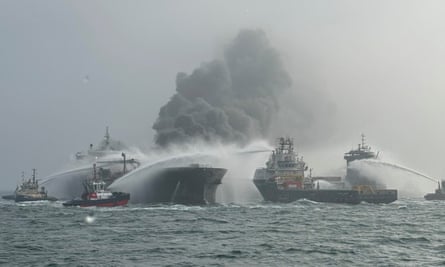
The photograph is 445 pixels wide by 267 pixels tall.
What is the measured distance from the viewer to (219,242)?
43.6m

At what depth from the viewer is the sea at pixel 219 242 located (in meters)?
35.1

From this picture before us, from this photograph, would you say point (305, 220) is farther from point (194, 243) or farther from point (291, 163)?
point (291, 163)

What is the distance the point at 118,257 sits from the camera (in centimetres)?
3591

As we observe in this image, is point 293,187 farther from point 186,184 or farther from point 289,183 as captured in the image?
point 186,184

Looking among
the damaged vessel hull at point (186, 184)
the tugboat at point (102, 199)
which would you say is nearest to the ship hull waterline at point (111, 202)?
the tugboat at point (102, 199)

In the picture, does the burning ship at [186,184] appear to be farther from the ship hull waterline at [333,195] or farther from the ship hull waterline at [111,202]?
the ship hull waterline at [333,195]

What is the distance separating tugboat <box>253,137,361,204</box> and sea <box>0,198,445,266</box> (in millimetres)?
45727

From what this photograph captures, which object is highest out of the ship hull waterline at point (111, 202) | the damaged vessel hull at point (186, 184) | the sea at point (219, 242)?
the damaged vessel hull at point (186, 184)

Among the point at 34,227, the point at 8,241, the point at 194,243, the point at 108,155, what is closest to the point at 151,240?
the point at 194,243

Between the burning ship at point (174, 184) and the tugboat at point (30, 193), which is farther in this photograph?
the tugboat at point (30, 193)

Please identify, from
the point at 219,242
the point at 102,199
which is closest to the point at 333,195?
the point at 102,199

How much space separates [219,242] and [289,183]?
3057 inches

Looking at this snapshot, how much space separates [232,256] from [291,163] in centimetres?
9099

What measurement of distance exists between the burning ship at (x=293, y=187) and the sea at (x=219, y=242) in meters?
45.6
